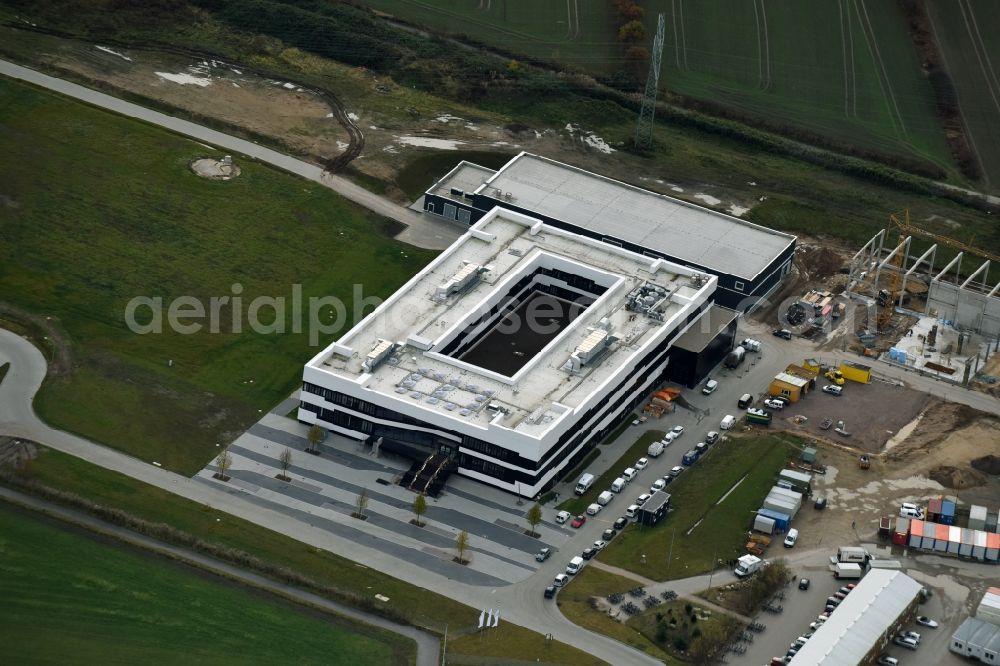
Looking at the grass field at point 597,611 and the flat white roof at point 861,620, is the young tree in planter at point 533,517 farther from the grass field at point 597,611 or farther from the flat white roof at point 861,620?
the flat white roof at point 861,620

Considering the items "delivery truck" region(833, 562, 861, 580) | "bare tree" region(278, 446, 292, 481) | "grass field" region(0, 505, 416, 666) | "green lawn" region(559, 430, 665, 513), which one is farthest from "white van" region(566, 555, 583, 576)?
"bare tree" region(278, 446, 292, 481)

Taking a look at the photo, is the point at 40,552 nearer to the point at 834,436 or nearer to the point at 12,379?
the point at 12,379

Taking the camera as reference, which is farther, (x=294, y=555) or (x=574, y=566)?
(x=574, y=566)

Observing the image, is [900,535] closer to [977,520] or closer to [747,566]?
[977,520]

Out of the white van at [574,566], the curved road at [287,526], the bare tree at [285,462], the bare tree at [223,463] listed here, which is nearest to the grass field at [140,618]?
the curved road at [287,526]

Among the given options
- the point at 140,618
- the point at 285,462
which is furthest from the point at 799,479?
the point at 140,618

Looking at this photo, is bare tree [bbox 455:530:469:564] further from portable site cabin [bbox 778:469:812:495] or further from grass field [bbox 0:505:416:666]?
portable site cabin [bbox 778:469:812:495]
